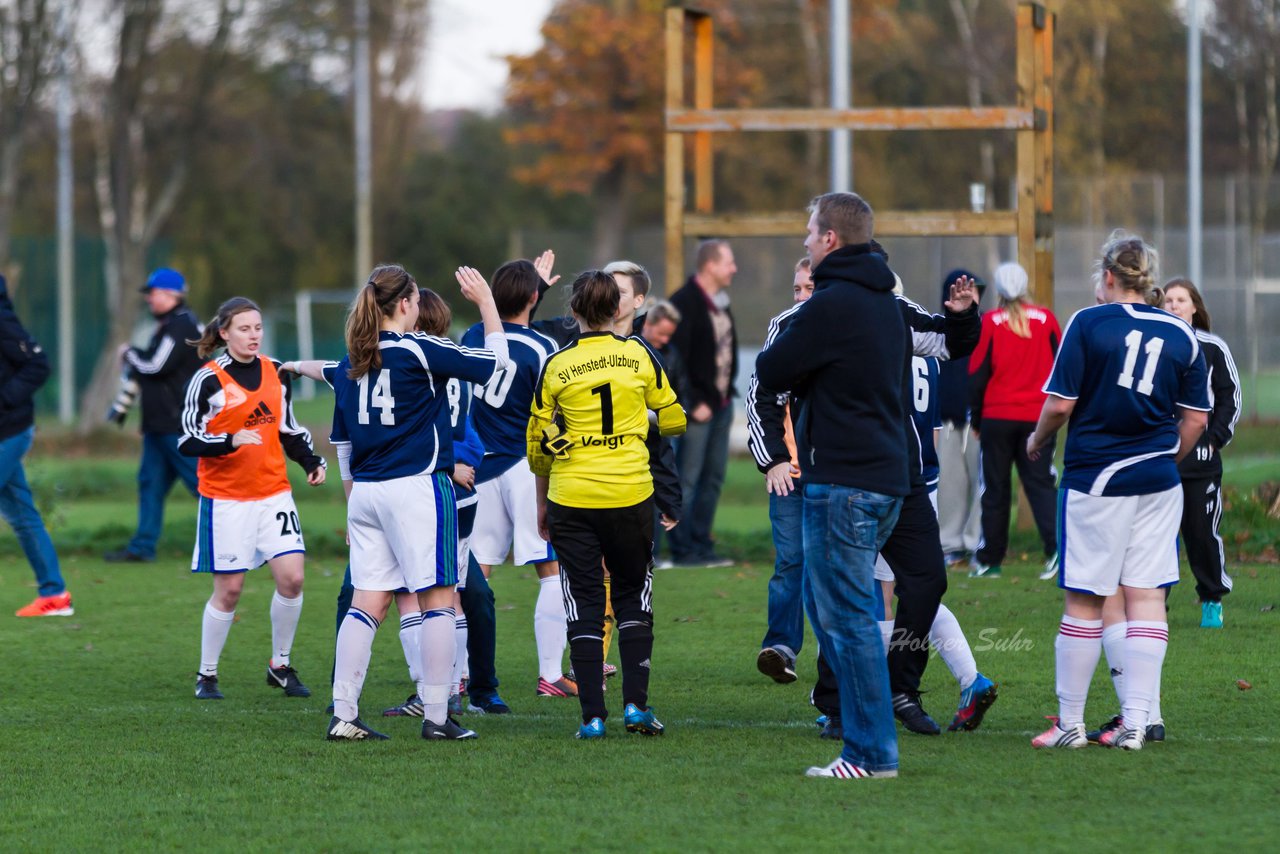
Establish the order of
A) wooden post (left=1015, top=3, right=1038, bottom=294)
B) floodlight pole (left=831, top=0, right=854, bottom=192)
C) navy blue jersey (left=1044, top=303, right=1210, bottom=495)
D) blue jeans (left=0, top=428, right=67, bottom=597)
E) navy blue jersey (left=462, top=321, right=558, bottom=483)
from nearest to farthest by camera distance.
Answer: navy blue jersey (left=1044, top=303, right=1210, bottom=495)
navy blue jersey (left=462, top=321, right=558, bottom=483)
blue jeans (left=0, top=428, right=67, bottom=597)
wooden post (left=1015, top=3, right=1038, bottom=294)
floodlight pole (left=831, top=0, right=854, bottom=192)

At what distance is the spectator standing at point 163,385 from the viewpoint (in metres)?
12.0

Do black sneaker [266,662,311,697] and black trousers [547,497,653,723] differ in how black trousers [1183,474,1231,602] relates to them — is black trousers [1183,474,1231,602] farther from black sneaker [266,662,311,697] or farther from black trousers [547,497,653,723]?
black sneaker [266,662,311,697]

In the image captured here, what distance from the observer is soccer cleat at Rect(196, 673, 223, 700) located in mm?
7656

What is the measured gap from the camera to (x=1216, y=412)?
8789 millimetres

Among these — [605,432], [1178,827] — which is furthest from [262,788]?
[1178,827]

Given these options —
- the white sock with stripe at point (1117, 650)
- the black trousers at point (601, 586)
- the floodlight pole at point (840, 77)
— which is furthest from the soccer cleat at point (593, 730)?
the floodlight pole at point (840, 77)

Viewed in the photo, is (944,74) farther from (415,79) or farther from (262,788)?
(262,788)

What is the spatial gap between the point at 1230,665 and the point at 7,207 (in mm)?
19405

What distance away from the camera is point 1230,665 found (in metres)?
7.88

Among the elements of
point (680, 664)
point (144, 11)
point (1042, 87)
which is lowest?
point (680, 664)

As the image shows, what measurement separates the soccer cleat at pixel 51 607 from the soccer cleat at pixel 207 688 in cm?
275

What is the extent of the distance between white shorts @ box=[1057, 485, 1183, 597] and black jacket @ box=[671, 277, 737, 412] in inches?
230

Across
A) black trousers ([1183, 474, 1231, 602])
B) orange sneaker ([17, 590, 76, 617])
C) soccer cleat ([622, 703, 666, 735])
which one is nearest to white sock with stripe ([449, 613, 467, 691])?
soccer cleat ([622, 703, 666, 735])

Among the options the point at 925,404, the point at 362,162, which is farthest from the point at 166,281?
the point at 362,162
